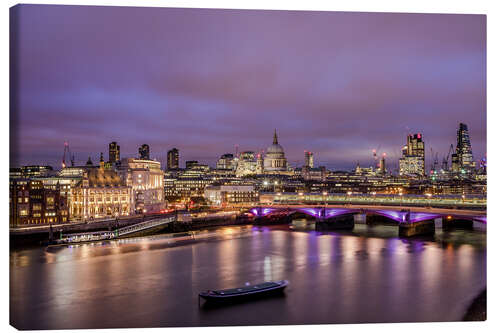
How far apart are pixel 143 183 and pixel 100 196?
18.1 feet

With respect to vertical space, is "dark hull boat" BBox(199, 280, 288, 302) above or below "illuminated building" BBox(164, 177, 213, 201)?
below

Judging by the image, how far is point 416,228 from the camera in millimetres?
21109

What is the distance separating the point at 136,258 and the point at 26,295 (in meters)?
4.42

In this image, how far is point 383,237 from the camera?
825 inches

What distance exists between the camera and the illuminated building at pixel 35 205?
1880 centimetres

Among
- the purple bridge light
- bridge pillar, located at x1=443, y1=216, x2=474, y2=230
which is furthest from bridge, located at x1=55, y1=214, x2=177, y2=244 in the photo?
bridge pillar, located at x1=443, y1=216, x2=474, y2=230

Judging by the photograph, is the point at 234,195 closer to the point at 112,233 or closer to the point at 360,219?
the point at 360,219

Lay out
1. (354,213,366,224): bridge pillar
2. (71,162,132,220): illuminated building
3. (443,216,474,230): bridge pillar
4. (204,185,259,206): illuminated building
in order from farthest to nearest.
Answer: (204,185,259,206): illuminated building → (354,213,366,224): bridge pillar → (71,162,132,220): illuminated building → (443,216,474,230): bridge pillar

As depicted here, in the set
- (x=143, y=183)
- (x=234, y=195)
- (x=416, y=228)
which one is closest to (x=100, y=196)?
(x=143, y=183)

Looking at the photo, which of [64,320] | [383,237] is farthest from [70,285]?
[383,237]

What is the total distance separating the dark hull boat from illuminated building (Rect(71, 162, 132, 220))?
15699 mm

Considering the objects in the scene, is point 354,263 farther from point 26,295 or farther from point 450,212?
point 26,295

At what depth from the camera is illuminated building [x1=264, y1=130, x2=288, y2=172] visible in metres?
81.8

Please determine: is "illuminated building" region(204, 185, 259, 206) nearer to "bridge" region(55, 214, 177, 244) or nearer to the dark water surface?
"bridge" region(55, 214, 177, 244)
